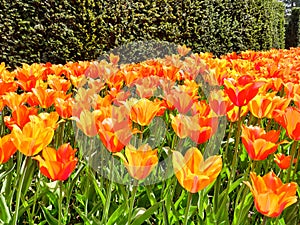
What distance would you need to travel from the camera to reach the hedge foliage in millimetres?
5316

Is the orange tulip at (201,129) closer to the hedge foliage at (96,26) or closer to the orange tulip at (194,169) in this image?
the orange tulip at (194,169)

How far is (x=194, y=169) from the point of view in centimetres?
112

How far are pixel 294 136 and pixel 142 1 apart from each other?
5304 millimetres

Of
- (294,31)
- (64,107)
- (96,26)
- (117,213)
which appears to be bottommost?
(294,31)

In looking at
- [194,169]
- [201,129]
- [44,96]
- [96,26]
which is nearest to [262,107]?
[201,129]

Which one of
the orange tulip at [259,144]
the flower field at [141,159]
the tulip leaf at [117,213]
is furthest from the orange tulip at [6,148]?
the orange tulip at [259,144]

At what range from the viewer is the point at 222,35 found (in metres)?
8.41

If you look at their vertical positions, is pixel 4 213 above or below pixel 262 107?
below

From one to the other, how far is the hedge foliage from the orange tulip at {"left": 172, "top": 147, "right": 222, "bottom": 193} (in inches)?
180

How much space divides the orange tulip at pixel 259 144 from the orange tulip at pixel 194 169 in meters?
0.23

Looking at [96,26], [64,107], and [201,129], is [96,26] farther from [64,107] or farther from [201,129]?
[201,129]

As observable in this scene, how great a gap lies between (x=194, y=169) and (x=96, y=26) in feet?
16.4

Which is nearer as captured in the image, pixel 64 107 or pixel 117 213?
pixel 117 213

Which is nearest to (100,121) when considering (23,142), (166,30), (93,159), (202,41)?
(23,142)
